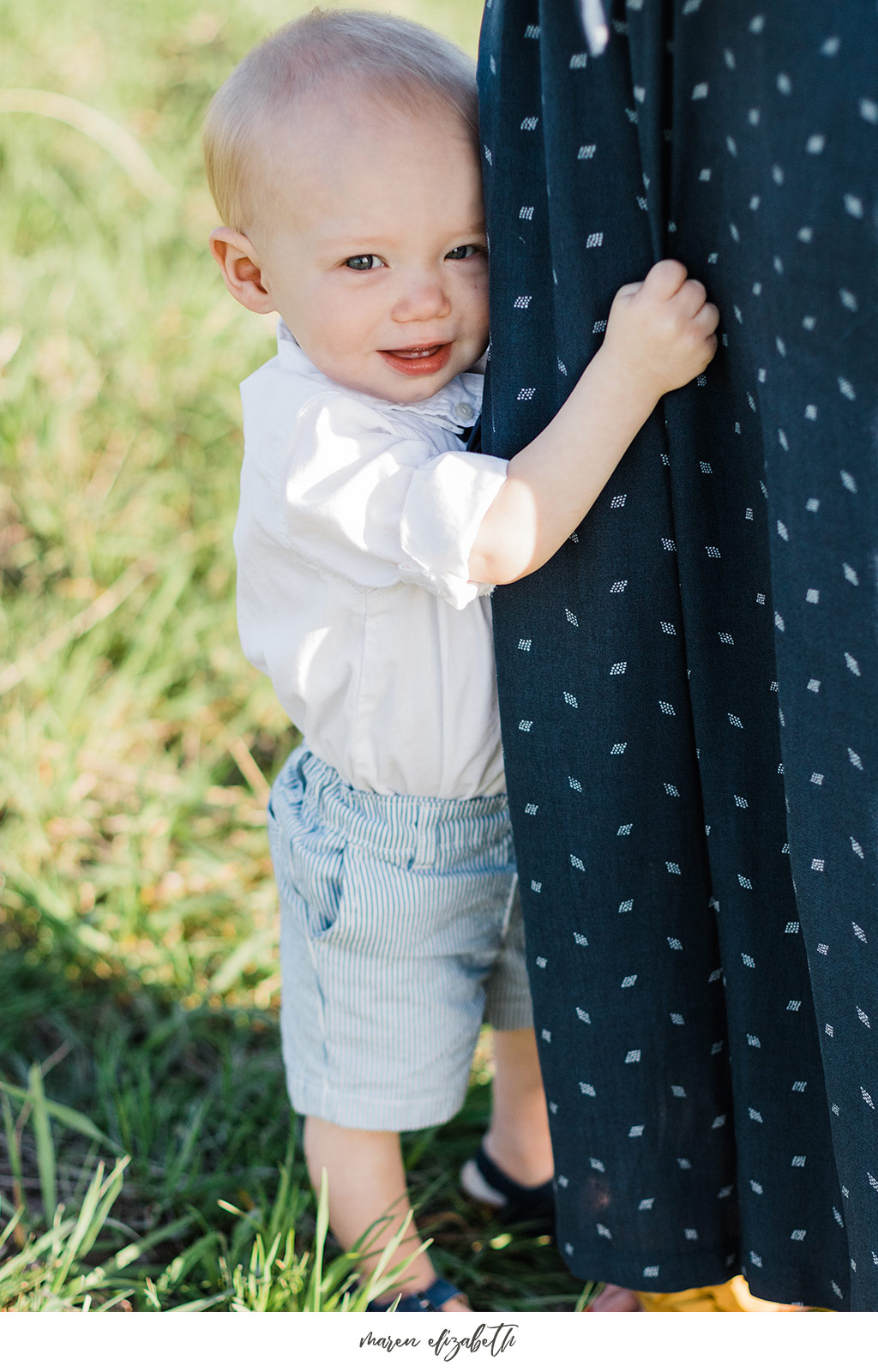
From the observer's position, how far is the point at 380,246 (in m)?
1.23

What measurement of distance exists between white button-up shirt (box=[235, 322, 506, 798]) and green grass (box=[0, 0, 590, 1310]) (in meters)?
0.58

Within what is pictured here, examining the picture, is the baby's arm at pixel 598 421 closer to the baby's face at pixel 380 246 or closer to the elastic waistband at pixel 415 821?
the baby's face at pixel 380 246

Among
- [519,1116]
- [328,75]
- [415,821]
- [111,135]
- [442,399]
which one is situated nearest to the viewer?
[328,75]

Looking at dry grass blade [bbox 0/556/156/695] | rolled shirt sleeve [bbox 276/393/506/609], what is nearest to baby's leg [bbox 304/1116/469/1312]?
rolled shirt sleeve [bbox 276/393/506/609]

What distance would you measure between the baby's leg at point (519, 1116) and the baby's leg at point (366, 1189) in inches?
9.5

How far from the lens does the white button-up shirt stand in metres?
1.20

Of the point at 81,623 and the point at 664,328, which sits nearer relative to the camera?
the point at 664,328

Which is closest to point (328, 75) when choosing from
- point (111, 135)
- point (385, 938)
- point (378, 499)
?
point (378, 499)

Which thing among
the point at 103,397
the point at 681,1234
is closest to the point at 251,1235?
the point at 681,1234

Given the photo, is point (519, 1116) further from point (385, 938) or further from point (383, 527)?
point (383, 527)

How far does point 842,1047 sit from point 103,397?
236 centimetres

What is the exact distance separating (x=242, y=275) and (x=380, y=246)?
0.70 feet

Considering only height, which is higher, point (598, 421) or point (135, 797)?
point (598, 421)
